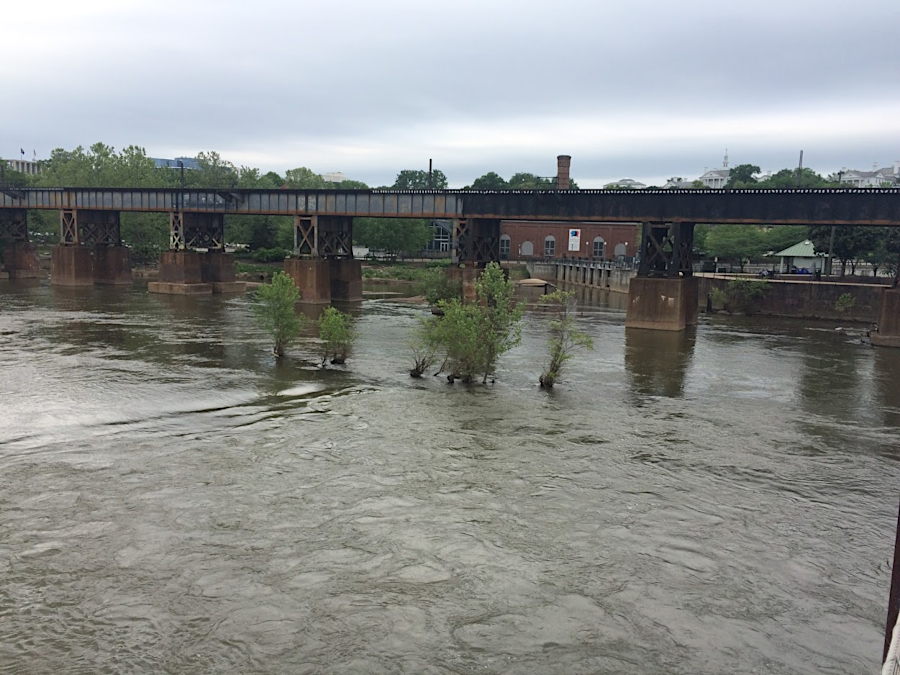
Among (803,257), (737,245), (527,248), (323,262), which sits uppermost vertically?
(737,245)

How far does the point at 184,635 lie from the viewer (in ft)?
34.1

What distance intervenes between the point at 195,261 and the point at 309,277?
13.8 m

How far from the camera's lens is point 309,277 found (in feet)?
184

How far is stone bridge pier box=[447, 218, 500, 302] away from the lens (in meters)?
52.0

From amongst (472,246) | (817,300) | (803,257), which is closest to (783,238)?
(803,257)

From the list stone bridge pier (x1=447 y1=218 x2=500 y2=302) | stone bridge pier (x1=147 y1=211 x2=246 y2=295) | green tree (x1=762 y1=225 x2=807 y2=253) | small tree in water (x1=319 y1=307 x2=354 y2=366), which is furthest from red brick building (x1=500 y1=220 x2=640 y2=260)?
small tree in water (x1=319 y1=307 x2=354 y2=366)

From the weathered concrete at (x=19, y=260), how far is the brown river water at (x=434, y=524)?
183 ft

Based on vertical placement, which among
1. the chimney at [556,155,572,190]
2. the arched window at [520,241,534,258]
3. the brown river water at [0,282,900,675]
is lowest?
the brown river water at [0,282,900,675]

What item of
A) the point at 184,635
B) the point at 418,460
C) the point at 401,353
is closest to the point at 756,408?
the point at 418,460

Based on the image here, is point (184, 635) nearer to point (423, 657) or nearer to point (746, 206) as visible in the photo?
point (423, 657)

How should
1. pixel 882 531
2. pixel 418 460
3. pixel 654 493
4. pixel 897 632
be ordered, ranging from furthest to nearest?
pixel 418 460 → pixel 654 493 → pixel 882 531 → pixel 897 632

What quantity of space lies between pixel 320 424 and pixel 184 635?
10.8 meters

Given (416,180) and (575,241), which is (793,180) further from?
(416,180)

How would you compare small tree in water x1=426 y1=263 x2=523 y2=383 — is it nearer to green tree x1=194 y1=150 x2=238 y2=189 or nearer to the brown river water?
the brown river water
